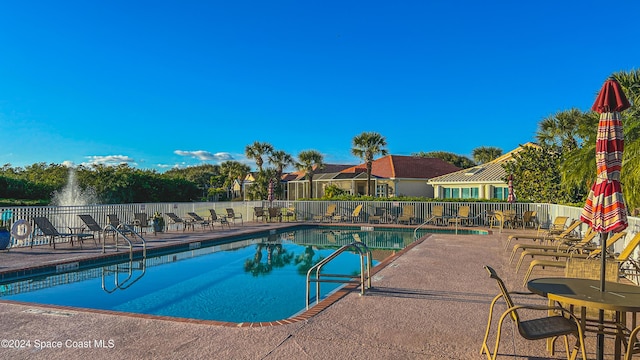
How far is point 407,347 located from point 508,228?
15.7 metres

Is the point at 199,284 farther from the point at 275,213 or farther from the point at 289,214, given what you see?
the point at 289,214

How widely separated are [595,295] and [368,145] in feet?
89.8

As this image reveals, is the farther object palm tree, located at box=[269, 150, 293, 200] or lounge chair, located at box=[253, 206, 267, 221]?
palm tree, located at box=[269, 150, 293, 200]

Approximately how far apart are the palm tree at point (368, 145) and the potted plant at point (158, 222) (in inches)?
698

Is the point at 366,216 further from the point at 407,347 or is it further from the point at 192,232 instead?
the point at 407,347

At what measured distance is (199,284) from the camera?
8.77 meters

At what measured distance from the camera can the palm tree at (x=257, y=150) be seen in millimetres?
40031

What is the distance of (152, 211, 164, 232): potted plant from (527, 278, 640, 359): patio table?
46.0ft

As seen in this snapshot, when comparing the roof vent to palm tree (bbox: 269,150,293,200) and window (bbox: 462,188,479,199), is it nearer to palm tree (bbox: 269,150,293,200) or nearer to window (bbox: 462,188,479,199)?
window (bbox: 462,188,479,199)

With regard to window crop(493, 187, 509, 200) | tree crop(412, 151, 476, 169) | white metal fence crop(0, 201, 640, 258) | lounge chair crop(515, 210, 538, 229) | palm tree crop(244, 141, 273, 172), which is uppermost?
tree crop(412, 151, 476, 169)

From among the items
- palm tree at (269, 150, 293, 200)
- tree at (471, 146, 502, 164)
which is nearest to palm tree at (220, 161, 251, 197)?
palm tree at (269, 150, 293, 200)

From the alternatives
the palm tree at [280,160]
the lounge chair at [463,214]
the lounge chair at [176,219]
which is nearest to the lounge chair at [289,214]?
the lounge chair at [176,219]

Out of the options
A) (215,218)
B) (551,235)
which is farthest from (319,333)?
(215,218)

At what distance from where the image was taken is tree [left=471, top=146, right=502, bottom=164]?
194 feet
